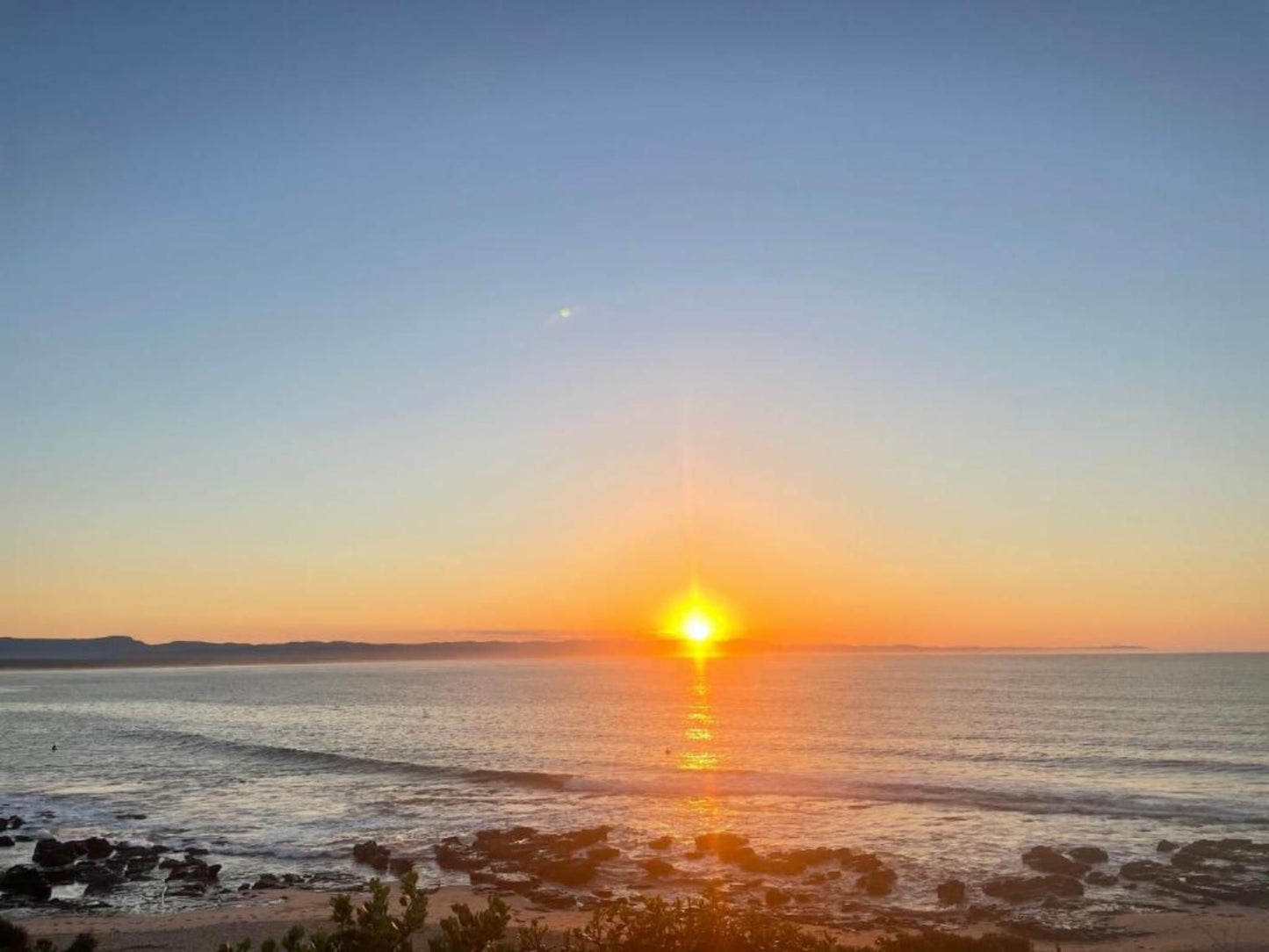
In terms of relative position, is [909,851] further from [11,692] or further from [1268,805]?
[11,692]

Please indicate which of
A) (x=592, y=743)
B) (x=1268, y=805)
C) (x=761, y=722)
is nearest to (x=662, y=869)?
(x=1268, y=805)

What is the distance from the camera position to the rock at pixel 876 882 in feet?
111

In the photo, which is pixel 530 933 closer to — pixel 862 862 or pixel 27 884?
pixel 862 862

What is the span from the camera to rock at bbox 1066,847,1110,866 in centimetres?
3800

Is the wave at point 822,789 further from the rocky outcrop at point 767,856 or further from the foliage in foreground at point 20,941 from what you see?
the foliage in foreground at point 20,941

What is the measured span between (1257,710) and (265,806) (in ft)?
330

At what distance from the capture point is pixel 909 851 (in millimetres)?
40406

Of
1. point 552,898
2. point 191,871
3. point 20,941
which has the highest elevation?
point 20,941

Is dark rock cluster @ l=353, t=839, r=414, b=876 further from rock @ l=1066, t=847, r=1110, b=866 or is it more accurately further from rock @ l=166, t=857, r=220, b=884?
rock @ l=1066, t=847, r=1110, b=866

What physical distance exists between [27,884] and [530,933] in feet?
102

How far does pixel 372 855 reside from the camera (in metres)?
39.4

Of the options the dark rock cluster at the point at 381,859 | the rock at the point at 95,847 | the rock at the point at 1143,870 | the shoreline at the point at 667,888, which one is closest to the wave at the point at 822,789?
the shoreline at the point at 667,888

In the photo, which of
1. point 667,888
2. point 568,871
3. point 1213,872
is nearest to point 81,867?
point 568,871

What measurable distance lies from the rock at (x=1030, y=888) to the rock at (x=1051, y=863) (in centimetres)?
111
